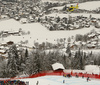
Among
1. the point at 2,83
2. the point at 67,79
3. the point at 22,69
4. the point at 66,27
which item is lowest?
the point at 66,27

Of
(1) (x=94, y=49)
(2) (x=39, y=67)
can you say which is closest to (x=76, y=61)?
(2) (x=39, y=67)

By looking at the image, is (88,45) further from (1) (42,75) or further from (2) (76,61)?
(1) (42,75)

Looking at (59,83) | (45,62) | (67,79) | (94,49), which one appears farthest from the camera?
(94,49)

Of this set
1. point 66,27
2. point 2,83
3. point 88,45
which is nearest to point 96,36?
point 88,45

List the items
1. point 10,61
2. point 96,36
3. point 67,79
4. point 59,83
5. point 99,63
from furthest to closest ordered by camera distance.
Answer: point 96,36 → point 99,63 → point 10,61 → point 67,79 → point 59,83

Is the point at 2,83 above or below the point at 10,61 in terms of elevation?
above

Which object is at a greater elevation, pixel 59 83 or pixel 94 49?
pixel 59 83

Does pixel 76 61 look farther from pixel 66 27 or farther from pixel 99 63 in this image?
pixel 66 27

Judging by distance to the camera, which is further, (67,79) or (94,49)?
(94,49)

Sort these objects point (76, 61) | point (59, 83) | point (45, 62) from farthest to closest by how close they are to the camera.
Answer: point (76, 61), point (45, 62), point (59, 83)
